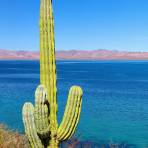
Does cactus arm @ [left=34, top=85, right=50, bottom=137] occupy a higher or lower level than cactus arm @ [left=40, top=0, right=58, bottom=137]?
lower

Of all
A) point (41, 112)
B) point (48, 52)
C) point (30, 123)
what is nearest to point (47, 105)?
point (41, 112)

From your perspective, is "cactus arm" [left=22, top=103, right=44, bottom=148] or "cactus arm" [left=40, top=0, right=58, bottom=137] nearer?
"cactus arm" [left=40, top=0, right=58, bottom=137]

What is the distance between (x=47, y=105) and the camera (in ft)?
24.7

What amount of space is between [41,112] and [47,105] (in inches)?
9.3

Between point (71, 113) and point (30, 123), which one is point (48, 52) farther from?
point (30, 123)

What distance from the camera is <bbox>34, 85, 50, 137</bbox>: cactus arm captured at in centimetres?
717

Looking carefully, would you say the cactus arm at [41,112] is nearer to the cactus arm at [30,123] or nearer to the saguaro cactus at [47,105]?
the saguaro cactus at [47,105]

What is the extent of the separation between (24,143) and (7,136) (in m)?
0.71

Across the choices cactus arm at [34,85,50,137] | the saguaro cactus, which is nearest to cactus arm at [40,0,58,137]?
the saguaro cactus

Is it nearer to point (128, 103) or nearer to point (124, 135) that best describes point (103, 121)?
point (124, 135)

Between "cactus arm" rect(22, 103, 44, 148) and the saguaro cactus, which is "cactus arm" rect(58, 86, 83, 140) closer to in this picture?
the saguaro cactus

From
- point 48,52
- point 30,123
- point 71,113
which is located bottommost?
point 30,123

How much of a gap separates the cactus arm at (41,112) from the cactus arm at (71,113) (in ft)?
1.08

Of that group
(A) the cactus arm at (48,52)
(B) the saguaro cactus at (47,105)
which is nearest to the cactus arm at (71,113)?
(B) the saguaro cactus at (47,105)
